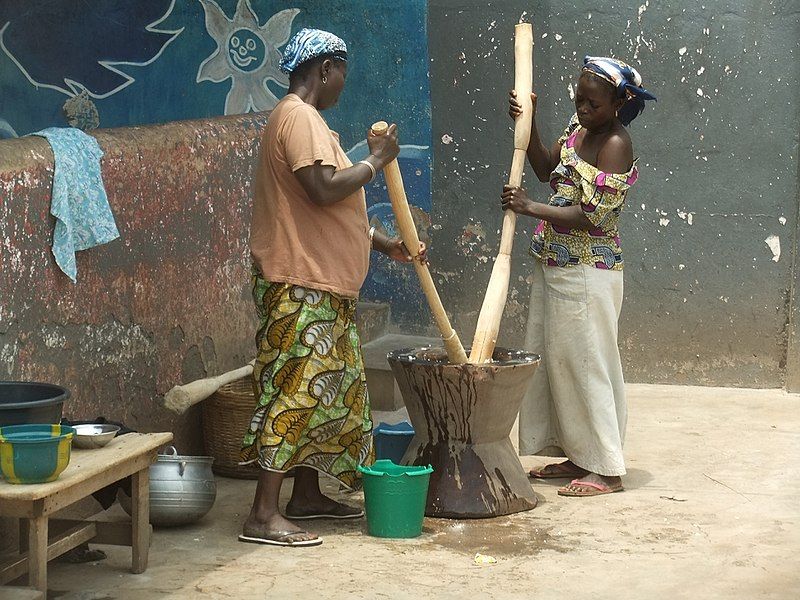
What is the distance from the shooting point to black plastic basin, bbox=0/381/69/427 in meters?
3.83

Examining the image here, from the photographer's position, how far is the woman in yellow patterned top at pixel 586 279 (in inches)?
203

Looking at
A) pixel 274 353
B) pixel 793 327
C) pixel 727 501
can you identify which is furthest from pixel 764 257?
pixel 274 353

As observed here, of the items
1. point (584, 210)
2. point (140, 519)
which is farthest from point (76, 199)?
point (584, 210)

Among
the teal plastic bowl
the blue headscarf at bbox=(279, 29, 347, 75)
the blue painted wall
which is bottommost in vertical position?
the teal plastic bowl

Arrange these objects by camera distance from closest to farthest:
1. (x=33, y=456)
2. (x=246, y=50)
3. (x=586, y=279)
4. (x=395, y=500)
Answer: (x=33, y=456), (x=395, y=500), (x=586, y=279), (x=246, y=50)

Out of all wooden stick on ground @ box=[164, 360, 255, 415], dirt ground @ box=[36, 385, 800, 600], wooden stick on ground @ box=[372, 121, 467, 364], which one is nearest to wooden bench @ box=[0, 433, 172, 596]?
dirt ground @ box=[36, 385, 800, 600]

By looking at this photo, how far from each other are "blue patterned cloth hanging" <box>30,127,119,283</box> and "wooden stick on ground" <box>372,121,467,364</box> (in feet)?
3.56

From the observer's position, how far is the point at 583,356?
534cm

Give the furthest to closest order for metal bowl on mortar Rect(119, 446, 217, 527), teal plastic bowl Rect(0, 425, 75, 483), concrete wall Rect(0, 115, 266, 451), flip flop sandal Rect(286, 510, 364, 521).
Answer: flip flop sandal Rect(286, 510, 364, 521), metal bowl on mortar Rect(119, 446, 217, 527), concrete wall Rect(0, 115, 266, 451), teal plastic bowl Rect(0, 425, 75, 483)

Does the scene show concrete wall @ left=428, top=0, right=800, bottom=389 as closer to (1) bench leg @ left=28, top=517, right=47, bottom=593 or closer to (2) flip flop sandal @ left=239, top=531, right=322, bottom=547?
(2) flip flop sandal @ left=239, top=531, right=322, bottom=547

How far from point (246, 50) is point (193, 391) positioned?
10.0 ft

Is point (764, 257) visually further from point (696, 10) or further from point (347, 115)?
point (347, 115)

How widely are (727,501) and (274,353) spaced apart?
6.57ft

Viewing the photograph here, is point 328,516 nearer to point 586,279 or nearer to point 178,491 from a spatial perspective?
point 178,491
